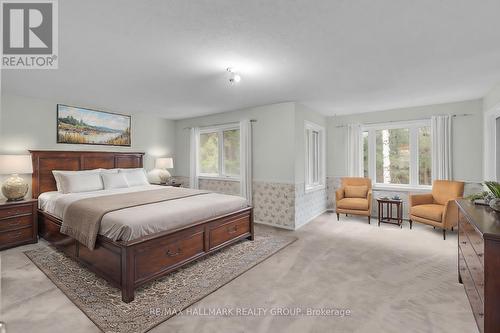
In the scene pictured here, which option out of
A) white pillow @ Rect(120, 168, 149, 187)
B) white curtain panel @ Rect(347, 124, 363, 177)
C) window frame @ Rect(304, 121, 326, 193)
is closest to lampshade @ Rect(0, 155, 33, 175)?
white pillow @ Rect(120, 168, 149, 187)

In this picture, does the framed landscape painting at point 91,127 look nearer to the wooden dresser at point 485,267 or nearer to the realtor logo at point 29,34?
the realtor logo at point 29,34

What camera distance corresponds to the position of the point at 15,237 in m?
3.59

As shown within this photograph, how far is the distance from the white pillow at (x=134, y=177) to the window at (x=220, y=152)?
1.55 m

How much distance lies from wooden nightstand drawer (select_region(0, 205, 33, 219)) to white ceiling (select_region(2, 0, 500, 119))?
1.77 m

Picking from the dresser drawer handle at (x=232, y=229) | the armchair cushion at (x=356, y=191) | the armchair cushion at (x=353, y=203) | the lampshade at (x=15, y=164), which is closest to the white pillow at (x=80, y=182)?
the lampshade at (x=15, y=164)

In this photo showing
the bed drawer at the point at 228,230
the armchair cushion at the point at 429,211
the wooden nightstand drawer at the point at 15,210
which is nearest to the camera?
the bed drawer at the point at 228,230

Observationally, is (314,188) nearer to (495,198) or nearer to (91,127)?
(495,198)

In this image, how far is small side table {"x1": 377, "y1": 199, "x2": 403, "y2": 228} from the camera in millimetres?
4687

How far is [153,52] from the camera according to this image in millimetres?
2488

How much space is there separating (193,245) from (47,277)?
5.26 feet

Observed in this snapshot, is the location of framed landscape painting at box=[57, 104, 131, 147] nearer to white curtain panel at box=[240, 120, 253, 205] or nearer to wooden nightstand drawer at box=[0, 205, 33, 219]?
wooden nightstand drawer at box=[0, 205, 33, 219]

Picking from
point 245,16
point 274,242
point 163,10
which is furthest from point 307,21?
→ point 274,242

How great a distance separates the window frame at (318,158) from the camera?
523 cm

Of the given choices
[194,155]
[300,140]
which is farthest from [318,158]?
[194,155]
